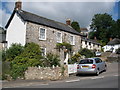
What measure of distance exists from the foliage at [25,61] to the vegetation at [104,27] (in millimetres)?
56771

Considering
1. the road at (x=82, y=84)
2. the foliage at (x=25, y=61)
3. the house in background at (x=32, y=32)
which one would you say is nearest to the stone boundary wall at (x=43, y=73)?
the foliage at (x=25, y=61)

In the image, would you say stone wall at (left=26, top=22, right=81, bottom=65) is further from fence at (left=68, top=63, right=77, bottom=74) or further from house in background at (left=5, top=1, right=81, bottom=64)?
fence at (left=68, top=63, right=77, bottom=74)

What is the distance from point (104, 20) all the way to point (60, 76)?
223 feet

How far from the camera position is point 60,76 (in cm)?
1438

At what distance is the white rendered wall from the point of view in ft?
64.8

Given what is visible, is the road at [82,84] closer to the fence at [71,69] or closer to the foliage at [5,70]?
the fence at [71,69]

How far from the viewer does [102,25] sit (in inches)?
3046

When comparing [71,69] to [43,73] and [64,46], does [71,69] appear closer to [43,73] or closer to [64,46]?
[43,73]

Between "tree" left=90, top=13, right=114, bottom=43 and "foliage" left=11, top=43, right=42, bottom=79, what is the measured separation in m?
59.7

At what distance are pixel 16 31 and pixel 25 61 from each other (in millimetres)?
6984

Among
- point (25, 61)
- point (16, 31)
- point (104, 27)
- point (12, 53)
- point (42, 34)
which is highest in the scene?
point (104, 27)

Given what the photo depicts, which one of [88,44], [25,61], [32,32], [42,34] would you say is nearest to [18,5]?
[32,32]

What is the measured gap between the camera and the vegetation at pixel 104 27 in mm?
69131

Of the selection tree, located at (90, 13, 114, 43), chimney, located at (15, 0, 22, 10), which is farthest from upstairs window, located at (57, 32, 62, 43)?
tree, located at (90, 13, 114, 43)
